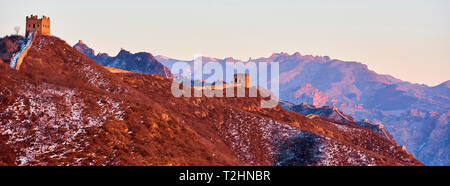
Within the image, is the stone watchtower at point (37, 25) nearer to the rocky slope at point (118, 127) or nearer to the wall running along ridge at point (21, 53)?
the wall running along ridge at point (21, 53)

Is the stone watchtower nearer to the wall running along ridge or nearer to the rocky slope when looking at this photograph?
the wall running along ridge

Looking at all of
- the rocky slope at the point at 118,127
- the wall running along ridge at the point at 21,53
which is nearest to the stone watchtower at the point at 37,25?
the wall running along ridge at the point at 21,53

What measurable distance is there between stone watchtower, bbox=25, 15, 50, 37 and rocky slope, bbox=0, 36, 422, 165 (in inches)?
73.4

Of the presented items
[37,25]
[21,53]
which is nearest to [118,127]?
[21,53]

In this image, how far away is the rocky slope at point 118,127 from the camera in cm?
5547

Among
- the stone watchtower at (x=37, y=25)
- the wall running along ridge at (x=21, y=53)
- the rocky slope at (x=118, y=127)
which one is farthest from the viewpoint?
the stone watchtower at (x=37, y=25)

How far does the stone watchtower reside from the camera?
89.1 m

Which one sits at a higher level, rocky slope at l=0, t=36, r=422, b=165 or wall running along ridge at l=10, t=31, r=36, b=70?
wall running along ridge at l=10, t=31, r=36, b=70

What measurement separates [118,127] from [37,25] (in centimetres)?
3842

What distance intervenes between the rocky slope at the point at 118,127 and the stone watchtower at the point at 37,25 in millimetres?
1865

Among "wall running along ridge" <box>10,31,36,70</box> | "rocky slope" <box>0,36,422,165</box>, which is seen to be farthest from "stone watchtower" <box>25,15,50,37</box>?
"rocky slope" <box>0,36,422,165</box>

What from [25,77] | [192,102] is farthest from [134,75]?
[25,77]
